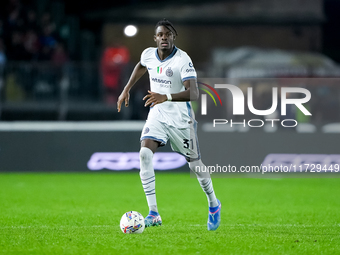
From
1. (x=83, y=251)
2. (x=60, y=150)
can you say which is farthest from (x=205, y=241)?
(x=60, y=150)

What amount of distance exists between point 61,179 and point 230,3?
1170 cm

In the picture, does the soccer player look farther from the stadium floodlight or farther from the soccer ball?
the stadium floodlight

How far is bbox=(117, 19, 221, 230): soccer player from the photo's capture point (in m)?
6.10

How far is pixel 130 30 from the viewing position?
66.5 ft

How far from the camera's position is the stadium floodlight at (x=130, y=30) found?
65.5 ft

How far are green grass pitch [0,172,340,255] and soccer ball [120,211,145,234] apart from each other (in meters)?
0.08

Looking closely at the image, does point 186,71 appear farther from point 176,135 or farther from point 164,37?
point 176,135

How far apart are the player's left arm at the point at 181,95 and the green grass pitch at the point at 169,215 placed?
1309mm

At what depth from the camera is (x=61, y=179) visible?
12.1 metres

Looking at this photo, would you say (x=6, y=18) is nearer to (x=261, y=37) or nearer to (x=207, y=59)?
(x=207, y=59)

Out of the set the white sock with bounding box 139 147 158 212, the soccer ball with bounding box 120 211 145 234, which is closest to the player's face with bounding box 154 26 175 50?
A: the white sock with bounding box 139 147 158 212

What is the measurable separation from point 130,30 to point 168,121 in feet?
47.6

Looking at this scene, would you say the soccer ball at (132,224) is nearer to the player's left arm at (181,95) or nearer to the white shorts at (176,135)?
the white shorts at (176,135)

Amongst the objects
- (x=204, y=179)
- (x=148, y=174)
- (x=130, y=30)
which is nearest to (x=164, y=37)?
(x=148, y=174)
